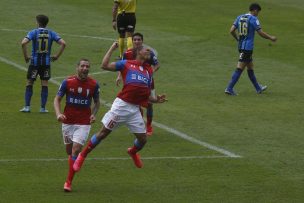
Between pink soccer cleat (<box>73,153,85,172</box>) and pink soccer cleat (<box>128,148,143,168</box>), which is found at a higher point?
pink soccer cleat (<box>73,153,85,172</box>)

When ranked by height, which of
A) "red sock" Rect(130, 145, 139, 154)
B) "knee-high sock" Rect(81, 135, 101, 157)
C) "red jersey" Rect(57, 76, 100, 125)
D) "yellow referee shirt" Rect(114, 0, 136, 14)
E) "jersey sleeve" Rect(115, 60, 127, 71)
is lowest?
"yellow referee shirt" Rect(114, 0, 136, 14)

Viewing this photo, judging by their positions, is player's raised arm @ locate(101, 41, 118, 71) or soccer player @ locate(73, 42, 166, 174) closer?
player's raised arm @ locate(101, 41, 118, 71)

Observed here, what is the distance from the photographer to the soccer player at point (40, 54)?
22203 mm

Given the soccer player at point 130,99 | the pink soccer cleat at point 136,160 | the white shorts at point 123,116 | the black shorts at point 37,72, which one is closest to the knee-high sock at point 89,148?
the soccer player at point 130,99

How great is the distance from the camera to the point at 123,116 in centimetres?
1638

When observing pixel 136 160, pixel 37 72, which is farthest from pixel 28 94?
pixel 136 160

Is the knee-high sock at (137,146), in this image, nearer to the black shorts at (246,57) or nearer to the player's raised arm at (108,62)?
the player's raised arm at (108,62)

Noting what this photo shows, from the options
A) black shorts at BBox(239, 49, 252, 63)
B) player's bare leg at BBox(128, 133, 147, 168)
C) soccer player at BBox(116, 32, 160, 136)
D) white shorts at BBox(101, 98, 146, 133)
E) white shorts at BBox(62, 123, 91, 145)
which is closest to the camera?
white shorts at BBox(62, 123, 91, 145)

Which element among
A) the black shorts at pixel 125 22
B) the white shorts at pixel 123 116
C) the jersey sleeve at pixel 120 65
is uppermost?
the jersey sleeve at pixel 120 65

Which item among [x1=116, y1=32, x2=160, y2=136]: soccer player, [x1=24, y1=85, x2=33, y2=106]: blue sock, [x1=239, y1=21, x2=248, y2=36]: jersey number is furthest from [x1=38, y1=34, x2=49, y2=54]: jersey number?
[x1=239, y1=21, x2=248, y2=36]: jersey number

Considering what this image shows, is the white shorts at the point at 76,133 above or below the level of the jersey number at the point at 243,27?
above

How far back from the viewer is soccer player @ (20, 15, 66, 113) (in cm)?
2220

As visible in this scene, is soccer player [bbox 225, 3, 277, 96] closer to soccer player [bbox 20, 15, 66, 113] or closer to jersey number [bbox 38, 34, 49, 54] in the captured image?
soccer player [bbox 20, 15, 66, 113]

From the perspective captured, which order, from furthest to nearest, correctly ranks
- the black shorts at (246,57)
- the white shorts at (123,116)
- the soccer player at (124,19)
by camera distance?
the soccer player at (124,19)
the black shorts at (246,57)
the white shorts at (123,116)
